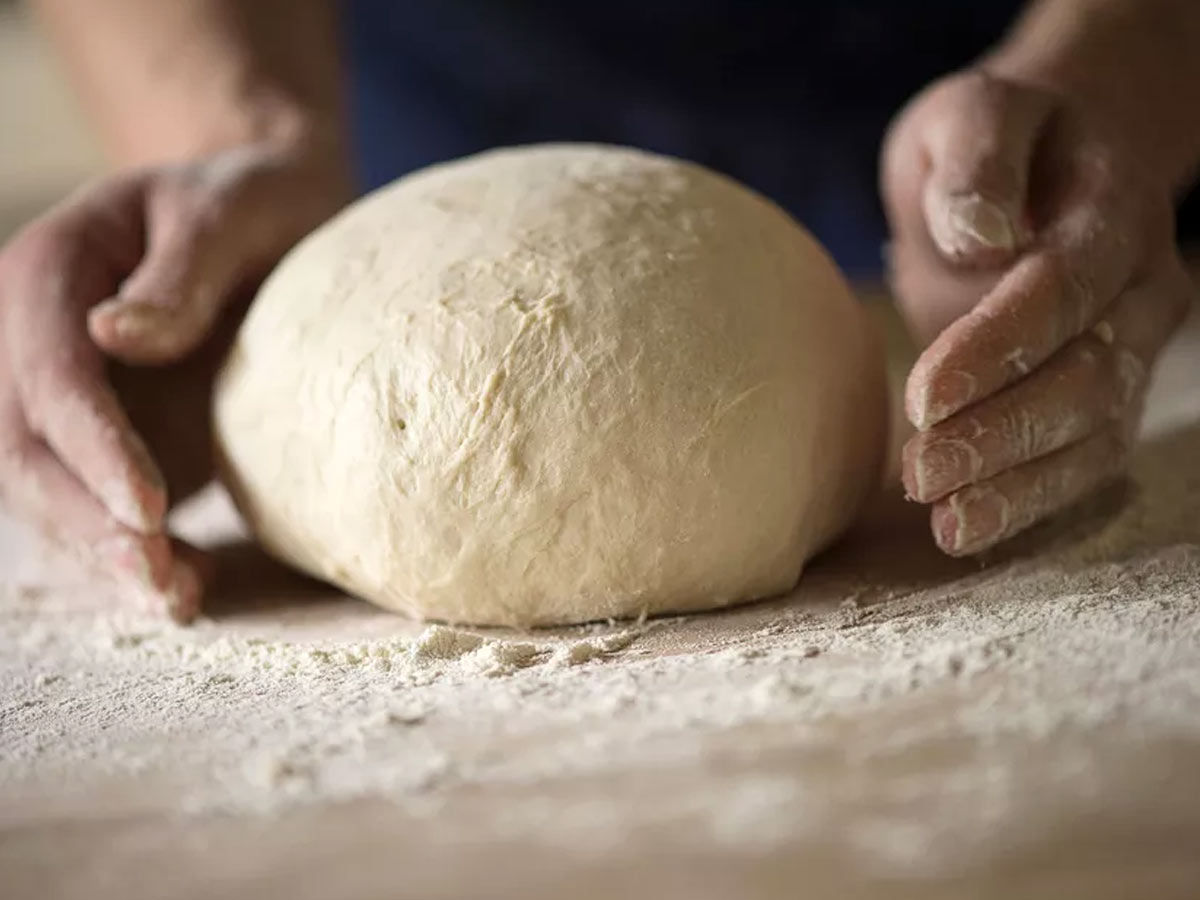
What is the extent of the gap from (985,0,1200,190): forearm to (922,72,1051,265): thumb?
21cm

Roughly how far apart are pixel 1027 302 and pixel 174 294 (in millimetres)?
875

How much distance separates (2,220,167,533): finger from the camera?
3.98ft

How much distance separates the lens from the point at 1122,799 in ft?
2.29

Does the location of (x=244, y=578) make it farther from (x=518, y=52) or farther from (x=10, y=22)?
(x=10, y=22)

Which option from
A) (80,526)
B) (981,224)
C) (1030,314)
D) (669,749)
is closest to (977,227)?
(981,224)

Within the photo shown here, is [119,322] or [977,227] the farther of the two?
[119,322]

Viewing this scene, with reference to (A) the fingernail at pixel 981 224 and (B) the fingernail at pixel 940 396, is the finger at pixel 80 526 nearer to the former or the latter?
(B) the fingernail at pixel 940 396

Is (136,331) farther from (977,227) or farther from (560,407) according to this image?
(977,227)

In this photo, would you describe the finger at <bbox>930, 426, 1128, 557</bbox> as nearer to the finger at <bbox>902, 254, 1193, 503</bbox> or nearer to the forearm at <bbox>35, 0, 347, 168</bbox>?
the finger at <bbox>902, 254, 1193, 503</bbox>

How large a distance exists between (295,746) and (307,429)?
382 millimetres

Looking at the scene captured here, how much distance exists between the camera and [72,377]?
126 centimetres

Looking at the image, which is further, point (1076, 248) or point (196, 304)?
point (196, 304)

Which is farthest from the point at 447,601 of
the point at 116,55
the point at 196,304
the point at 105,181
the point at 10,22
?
the point at 10,22

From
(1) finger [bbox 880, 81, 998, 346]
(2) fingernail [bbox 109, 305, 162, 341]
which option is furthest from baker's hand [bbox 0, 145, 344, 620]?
(1) finger [bbox 880, 81, 998, 346]
